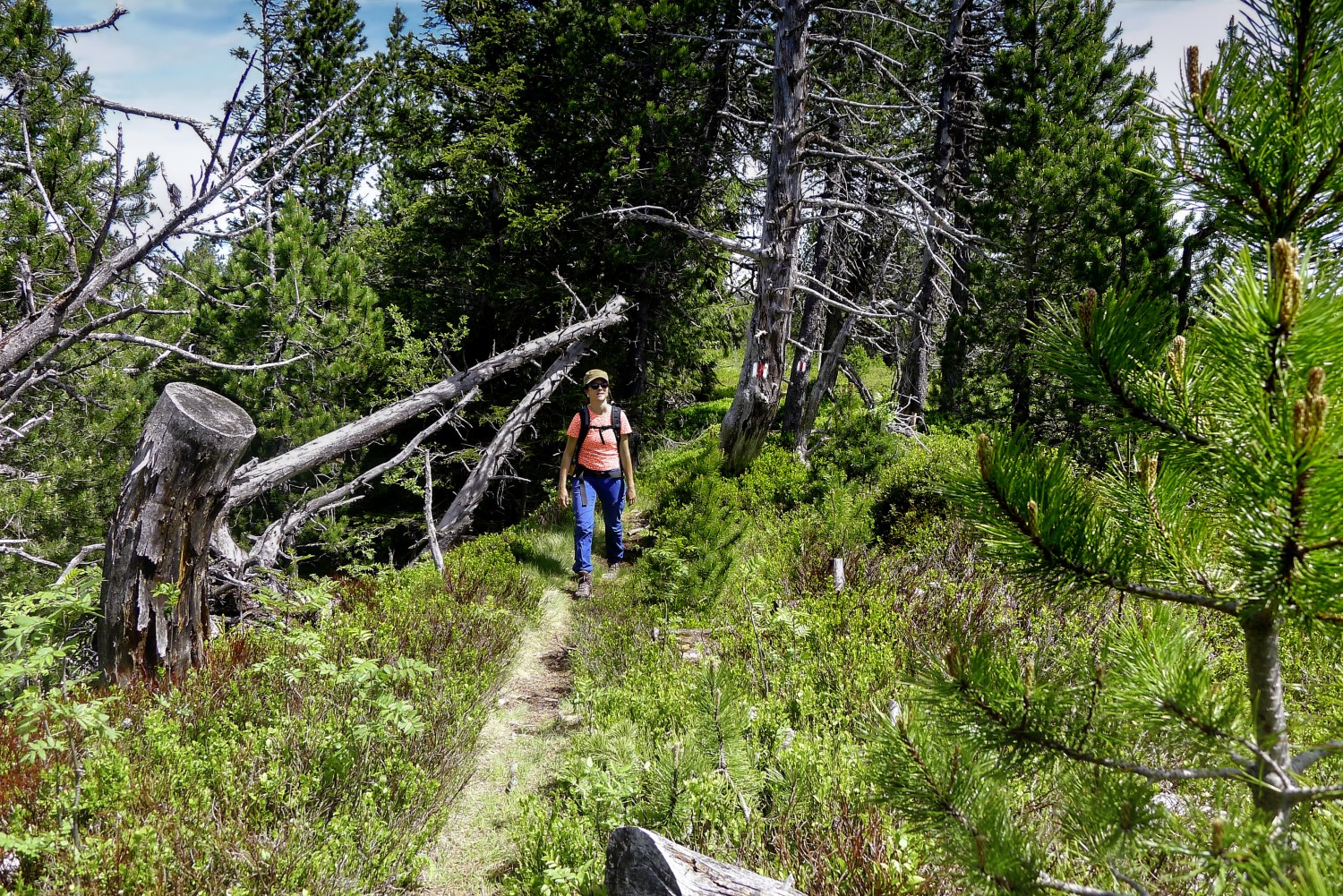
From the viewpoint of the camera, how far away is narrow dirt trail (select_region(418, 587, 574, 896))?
334 cm

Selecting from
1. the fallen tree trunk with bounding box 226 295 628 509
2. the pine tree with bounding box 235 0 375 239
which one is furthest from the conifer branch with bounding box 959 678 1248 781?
the pine tree with bounding box 235 0 375 239

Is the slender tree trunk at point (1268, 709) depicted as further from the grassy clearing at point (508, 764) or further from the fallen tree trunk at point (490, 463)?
the fallen tree trunk at point (490, 463)

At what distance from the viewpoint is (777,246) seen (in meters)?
8.91

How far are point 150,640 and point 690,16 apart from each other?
392 inches

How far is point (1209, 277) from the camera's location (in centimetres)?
124

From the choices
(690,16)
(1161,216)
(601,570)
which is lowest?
(601,570)

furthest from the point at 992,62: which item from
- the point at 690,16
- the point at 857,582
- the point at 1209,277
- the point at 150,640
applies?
the point at 150,640

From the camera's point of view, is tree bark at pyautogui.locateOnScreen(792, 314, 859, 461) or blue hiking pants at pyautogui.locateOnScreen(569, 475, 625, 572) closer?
blue hiking pants at pyautogui.locateOnScreen(569, 475, 625, 572)

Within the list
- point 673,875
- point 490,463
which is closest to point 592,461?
point 490,463

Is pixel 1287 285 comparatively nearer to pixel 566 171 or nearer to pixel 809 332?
pixel 809 332

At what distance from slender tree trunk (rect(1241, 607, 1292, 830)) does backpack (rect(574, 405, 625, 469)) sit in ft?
19.3

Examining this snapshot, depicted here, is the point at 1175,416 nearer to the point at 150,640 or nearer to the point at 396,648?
the point at 396,648

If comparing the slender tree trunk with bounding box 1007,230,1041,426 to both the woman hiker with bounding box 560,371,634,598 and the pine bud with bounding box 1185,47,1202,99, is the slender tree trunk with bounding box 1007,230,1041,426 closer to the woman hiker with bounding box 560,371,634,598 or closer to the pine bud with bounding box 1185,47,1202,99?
the woman hiker with bounding box 560,371,634,598

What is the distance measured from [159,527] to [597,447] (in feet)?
12.4
